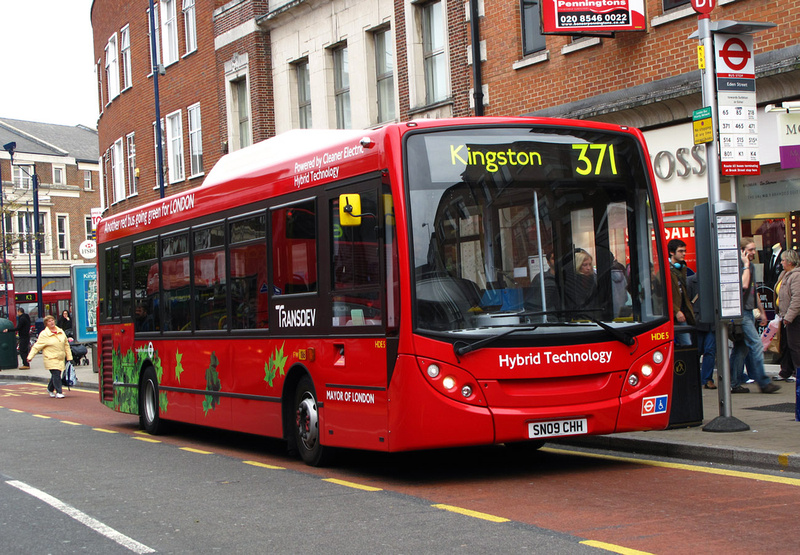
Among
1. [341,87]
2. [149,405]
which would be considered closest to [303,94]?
[341,87]

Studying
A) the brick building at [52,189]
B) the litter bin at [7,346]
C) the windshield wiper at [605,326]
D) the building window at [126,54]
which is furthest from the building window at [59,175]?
the windshield wiper at [605,326]

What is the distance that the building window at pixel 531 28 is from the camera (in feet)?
64.2

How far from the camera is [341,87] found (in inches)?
1026

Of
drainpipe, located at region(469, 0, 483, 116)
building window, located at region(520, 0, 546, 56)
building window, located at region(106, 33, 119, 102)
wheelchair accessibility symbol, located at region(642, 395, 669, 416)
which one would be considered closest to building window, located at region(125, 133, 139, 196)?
building window, located at region(106, 33, 119, 102)

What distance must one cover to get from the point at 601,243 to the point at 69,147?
87.5m

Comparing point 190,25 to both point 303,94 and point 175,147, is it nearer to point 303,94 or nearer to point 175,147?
point 175,147

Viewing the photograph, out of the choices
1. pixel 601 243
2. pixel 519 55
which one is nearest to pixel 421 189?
pixel 601 243

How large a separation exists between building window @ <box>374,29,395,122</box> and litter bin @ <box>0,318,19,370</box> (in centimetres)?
1742

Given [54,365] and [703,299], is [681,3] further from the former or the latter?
[54,365]

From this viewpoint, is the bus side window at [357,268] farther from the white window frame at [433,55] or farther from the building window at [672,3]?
the white window frame at [433,55]

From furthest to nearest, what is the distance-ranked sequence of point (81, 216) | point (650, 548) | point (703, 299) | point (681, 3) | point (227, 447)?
point (81, 216) → point (681, 3) → point (227, 447) → point (703, 299) → point (650, 548)

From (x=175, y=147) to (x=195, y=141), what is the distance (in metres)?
→ 1.71

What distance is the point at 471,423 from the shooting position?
8680mm

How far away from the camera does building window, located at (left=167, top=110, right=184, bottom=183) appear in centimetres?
3412
